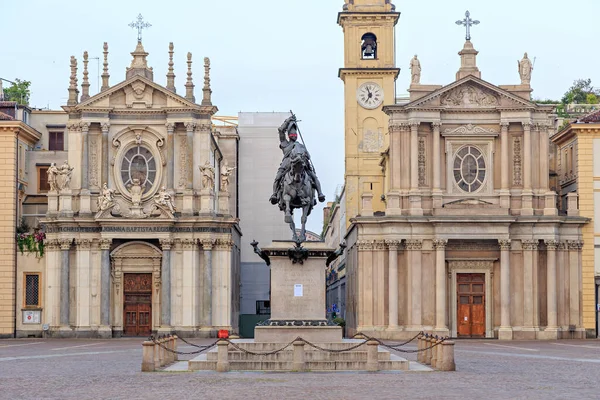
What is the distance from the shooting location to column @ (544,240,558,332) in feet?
231

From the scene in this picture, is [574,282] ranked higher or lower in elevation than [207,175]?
lower

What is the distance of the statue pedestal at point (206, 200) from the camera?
7250 centimetres

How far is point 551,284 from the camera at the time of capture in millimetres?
70625

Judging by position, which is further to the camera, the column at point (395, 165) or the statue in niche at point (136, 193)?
the statue in niche at point (136, 193)

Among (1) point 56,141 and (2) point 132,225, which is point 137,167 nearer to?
(2) point 132,225

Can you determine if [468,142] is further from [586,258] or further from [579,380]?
[579,380]

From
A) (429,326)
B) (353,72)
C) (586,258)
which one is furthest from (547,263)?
(353,72)

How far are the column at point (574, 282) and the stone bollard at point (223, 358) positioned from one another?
39593mm

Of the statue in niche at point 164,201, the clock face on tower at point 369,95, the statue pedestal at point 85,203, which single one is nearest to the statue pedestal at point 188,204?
the statue in niche at point 164,201

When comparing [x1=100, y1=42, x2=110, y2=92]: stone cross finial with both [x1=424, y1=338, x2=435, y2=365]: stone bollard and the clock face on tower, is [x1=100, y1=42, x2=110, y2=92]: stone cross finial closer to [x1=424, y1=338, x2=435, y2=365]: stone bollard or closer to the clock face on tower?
the clock face on tower

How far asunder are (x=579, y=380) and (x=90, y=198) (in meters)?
44.4

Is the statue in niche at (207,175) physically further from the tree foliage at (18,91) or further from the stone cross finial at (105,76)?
the tree foliage at (18,91)

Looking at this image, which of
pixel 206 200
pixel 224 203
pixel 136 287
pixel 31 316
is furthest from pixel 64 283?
pixel 224 203

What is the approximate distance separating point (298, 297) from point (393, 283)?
112ft
